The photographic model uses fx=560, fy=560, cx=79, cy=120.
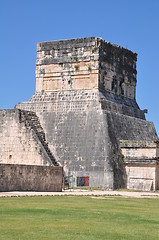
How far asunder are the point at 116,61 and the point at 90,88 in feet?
10.4

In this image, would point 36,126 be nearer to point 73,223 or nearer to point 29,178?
point 29,178

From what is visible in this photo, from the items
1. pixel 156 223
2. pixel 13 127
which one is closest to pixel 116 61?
pixel 13 127

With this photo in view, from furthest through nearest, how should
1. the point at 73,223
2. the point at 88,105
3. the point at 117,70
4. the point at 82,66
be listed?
the point at 117,70
the point at 82,66
the point at 88,105
the point at 73,223

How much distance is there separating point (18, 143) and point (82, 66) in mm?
6603

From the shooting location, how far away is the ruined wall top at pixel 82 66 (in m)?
35.6

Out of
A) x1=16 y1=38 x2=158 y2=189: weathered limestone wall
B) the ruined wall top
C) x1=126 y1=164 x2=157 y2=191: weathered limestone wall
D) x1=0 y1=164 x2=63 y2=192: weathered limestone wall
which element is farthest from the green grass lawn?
the ruined wall top

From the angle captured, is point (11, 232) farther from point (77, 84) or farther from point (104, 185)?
point (77, 84)

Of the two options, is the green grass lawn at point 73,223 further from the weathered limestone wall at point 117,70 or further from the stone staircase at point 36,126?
the weathered limestone wall at point 117,70

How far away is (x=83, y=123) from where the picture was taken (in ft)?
112

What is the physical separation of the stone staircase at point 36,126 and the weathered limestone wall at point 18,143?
188mm

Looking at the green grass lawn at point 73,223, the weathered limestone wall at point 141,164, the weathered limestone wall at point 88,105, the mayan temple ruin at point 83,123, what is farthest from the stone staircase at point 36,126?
the green grass lawn at point 73,223

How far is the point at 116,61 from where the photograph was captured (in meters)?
37.4

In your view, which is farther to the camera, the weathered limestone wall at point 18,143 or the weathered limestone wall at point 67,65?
the weathered limestone wall at point 67,65

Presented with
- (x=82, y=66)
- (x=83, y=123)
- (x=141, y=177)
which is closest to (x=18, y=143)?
(x=83, y=123)
